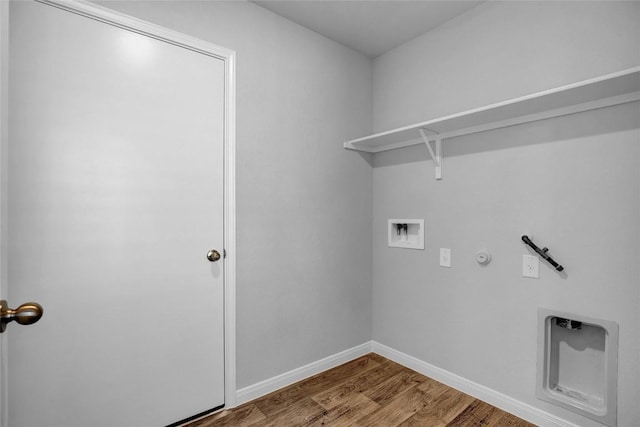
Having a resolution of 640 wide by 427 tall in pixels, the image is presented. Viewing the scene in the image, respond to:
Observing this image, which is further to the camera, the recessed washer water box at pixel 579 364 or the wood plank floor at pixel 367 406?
the wood plank floor at pixel 367 406

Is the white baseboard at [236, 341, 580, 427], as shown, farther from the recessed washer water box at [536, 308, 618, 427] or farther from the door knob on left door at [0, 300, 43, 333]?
the door knob on left door at [0, 300, 43, 333]

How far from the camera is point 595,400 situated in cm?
166

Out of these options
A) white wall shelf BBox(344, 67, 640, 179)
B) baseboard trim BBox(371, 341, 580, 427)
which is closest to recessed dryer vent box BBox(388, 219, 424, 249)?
white wall shelf BBox(344, 67, 640, 179)

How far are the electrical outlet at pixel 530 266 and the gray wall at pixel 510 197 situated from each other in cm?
4

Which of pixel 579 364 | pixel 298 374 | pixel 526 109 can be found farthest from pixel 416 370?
pixel 526 109

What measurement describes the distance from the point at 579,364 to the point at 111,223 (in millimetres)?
2521

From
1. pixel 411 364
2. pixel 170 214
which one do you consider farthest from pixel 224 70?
pixel 411 364

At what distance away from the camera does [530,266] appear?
72.4 inches

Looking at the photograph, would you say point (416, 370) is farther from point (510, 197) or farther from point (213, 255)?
point (213, 255)

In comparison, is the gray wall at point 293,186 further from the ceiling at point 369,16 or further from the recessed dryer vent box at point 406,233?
the recessed dryer vent box at point 406,233

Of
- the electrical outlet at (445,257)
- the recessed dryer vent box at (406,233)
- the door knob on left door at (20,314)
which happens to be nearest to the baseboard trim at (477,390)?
the electrical outlet at (445,257)

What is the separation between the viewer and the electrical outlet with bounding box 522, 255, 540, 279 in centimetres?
182

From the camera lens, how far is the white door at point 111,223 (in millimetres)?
1395

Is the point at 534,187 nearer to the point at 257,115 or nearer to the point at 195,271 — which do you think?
the point at 257,115
